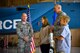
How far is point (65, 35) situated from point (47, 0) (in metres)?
9.91

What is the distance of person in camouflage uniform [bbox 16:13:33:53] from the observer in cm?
871

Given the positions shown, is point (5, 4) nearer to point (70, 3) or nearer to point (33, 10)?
point (33, 10)

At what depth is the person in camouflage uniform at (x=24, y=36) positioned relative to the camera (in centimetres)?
871

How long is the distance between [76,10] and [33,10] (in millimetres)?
2082

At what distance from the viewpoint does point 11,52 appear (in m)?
13.9

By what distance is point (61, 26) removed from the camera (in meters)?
6.89

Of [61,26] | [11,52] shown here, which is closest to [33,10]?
[11,52]

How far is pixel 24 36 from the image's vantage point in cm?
878

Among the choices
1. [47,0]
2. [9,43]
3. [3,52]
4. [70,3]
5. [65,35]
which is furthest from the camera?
[9,43]

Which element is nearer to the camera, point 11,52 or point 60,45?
point 60,45

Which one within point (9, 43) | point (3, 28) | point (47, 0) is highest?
point (47, 0)

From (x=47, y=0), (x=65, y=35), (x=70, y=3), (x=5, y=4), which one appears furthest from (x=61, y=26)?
(x=5, y=4)

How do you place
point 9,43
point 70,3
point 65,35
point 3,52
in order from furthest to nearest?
point 9,43 → point 70,3 → point 3,52 → point 65,35

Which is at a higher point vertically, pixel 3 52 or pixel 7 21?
pixel 7 21
